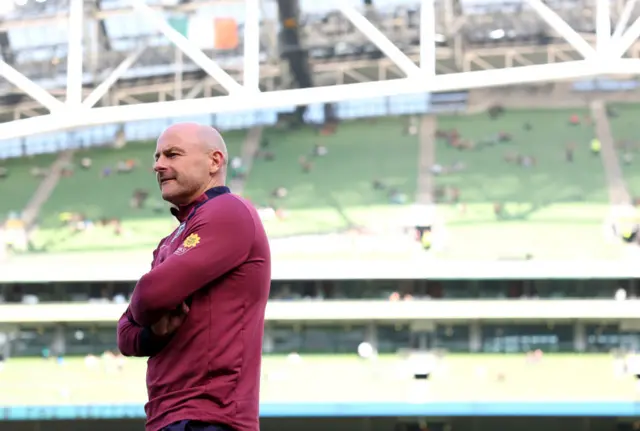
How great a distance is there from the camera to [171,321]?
1962mm

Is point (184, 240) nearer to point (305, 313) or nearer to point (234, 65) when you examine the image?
point (305, 313)

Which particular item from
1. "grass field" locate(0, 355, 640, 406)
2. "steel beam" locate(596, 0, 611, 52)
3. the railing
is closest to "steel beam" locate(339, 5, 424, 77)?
"steel beam" locate(596, 0, 611, 52)

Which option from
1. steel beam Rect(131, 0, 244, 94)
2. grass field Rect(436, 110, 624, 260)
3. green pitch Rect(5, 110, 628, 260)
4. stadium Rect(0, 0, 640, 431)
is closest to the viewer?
stadium Rect(0, 0, 640, 431)

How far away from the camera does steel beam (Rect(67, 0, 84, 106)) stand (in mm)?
14562

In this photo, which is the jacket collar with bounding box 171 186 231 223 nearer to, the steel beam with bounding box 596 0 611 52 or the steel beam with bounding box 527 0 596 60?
the steel beam with bounding box 527 0 596 60

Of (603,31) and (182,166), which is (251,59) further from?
(182,166)

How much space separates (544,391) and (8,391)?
6.82 meters

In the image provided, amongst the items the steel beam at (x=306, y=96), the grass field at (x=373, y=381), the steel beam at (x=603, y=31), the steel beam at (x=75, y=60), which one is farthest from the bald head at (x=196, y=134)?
the steel beam at (x=75, y=60)

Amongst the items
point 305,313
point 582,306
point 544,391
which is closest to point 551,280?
point 582,306

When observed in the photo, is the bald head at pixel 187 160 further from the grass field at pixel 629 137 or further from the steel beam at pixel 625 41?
the grass field at pixel 629 137

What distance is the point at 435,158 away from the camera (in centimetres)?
1819

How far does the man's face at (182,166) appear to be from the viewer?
6.80 ft

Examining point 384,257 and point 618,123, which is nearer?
point 384,257

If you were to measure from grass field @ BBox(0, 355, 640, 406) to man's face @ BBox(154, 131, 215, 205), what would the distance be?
37.1 feet
